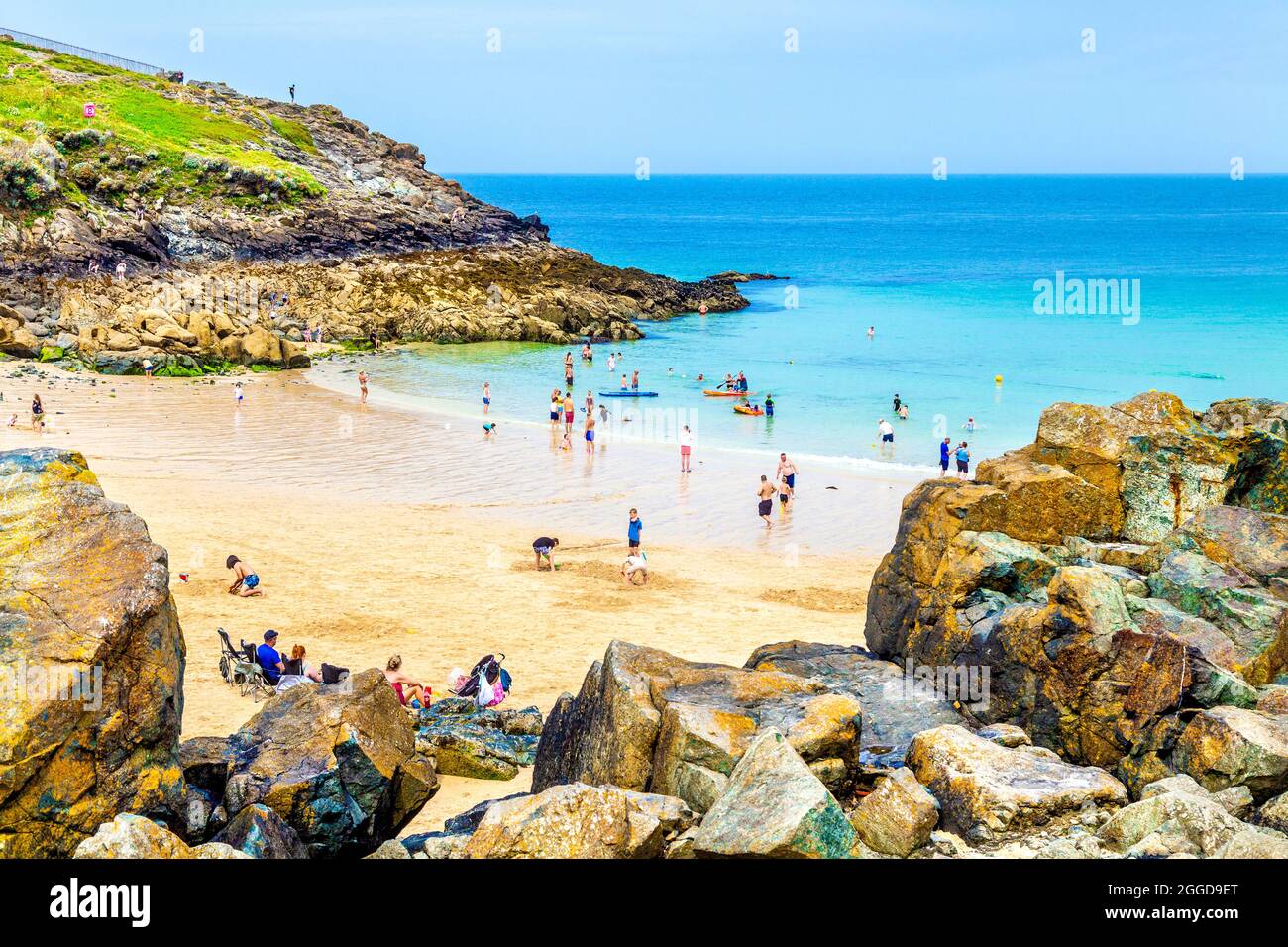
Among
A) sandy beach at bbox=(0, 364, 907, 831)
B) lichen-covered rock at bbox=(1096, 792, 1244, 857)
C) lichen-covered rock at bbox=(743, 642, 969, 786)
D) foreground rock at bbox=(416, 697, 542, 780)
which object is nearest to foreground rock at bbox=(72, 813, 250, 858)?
sandy beach at bbox=(0, 364, 907, 831)

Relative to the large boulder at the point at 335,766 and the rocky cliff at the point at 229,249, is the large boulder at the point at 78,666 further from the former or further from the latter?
the rocky cliff at the point at 229,249

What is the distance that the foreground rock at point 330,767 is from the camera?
9055 millimetres

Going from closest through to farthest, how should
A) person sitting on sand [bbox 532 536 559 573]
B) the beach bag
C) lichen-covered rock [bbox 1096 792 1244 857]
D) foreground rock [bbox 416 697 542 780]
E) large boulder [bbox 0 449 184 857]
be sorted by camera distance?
1. lichen-covered rock [bbox 1096 792 1244 857]
2. large boulder [bbox 0 449 184 857]
3. foreground rock [bbox 416 697 542 780]
4. the beach bag
5. person sitting on sand [bbox 532 536 559 573]

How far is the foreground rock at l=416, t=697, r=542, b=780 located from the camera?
11.3 metres

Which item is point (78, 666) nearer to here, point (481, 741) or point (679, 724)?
point (679, 724)

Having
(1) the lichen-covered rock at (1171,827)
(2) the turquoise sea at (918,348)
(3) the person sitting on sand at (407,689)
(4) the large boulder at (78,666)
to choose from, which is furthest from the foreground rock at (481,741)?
(2) the turquoise sea at (918,348)

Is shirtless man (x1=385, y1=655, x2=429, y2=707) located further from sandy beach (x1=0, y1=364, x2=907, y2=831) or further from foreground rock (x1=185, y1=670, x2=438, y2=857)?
foreground rock (x1=185, y1=670, x2=438, y2=857)

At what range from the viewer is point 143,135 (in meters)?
80.3

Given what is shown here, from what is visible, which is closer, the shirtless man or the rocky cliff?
the shirtless man

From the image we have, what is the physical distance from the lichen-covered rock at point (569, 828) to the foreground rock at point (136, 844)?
1.69 meters

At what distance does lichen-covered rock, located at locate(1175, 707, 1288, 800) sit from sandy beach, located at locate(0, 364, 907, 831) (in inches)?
238

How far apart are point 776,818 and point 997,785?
212 cm

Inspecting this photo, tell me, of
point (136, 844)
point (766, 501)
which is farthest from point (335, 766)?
point (766, 501)
